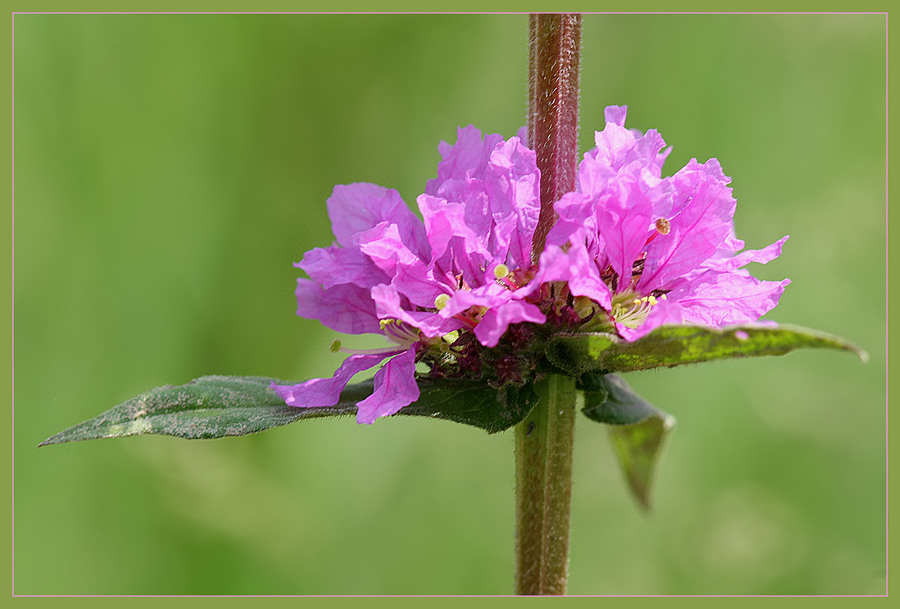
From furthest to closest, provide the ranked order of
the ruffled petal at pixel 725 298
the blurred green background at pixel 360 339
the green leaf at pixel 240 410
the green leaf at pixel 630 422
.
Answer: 1. the blurred green background at pixel 360 339
2. the green leaf at pixel 630 422
3. the ruffled petal at pixel 725 298
4. the green leaf at pixel 240 410

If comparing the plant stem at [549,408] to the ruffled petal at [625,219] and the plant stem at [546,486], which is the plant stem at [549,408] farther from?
the ruffled petal at [625,219]

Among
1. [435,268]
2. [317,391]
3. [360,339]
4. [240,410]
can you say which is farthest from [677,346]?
[360,339]

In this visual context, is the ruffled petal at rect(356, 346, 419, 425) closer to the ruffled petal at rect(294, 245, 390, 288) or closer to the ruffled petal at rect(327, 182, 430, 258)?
the ruffled petal at rect(294, 245, 390, 288)

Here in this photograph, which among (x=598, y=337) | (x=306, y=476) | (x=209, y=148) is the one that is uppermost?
(x=209, y=148)

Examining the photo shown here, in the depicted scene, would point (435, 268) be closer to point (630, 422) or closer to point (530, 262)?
point (530, 262)

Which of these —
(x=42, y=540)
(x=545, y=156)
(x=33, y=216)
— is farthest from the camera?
(x=33, y=216)

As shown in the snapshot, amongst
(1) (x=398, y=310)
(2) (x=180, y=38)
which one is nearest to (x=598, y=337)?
(1) (x=398, y=310)

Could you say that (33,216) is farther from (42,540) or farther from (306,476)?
(306,476)

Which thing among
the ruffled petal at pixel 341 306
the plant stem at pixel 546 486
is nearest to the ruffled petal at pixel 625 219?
the plant stem at pixel 546 486
